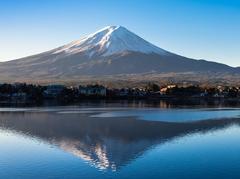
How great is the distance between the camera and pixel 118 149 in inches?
591

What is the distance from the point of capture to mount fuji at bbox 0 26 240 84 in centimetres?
10125

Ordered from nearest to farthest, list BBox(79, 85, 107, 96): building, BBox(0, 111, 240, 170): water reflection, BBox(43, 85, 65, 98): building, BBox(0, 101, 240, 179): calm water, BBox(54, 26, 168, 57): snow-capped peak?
BBox(0, 101, 240, 179): calm water < BBox(0, 111, 240, 170): water reflection < BBox(43, 85, 65, 98): building < BBox(79, 85, 107, 96): building < BBox(54, 26, 168, 57): snow-capped peak

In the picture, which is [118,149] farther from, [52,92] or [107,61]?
[107,61]

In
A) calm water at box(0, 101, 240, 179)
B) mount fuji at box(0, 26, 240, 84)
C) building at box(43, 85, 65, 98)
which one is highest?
mount fuji at box(0, 26, 240, 84)

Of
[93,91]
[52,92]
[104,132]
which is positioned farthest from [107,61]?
[104,132]

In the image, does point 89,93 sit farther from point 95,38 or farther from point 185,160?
point 95,38

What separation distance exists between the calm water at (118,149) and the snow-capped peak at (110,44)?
91.2 meters

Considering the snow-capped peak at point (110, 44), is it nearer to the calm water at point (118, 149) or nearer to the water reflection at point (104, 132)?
the water reflection at point (104, 132)

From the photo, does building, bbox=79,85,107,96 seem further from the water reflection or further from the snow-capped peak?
the snow-capped peak

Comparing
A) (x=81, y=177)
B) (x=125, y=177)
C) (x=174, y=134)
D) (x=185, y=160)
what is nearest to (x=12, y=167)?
(x=81, y=177)

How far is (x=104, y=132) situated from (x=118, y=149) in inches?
171

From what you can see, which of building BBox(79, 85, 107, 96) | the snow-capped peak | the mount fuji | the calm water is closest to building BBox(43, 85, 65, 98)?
building BBox(79, 85, 107, 96)

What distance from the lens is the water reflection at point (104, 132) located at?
46.5 feet

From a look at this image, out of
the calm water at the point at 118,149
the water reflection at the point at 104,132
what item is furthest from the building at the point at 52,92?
the calm water at the point at 118,149
